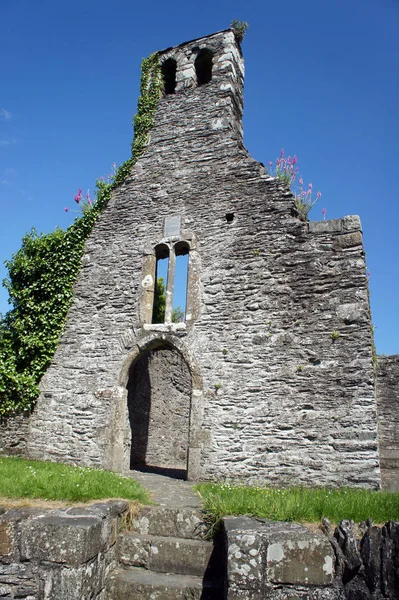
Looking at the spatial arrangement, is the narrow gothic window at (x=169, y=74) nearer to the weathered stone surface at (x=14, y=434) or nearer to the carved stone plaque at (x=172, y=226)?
the carved stone plaque at (x=172, y=226)

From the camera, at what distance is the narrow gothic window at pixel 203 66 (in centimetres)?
1112

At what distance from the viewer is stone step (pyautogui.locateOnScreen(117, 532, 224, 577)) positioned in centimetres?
416

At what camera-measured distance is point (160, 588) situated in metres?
3.86

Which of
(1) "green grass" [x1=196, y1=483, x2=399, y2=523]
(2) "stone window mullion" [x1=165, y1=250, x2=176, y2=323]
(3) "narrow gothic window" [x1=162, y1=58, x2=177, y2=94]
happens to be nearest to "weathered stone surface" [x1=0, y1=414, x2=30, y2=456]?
(2) "stone window mullion" [x1=165, y1=250, x2=176, y2=323]

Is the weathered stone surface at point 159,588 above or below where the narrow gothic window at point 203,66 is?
below

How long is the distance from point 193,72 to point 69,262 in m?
5.76

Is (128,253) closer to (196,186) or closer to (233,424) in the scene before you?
(196,186)

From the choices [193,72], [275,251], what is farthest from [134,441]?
[193,72]

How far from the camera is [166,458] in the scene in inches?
465

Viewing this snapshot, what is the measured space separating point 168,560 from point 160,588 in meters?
0.41

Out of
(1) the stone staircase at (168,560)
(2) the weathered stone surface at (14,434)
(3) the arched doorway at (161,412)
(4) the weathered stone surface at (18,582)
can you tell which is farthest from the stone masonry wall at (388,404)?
(4) the weathered stone surface at (18,582)

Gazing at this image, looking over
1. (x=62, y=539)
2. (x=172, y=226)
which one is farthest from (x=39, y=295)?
(x=62, y=539)

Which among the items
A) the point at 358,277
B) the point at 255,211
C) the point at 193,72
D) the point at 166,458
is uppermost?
the point at 193,72

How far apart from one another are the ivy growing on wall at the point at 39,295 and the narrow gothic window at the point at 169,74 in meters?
1.30
